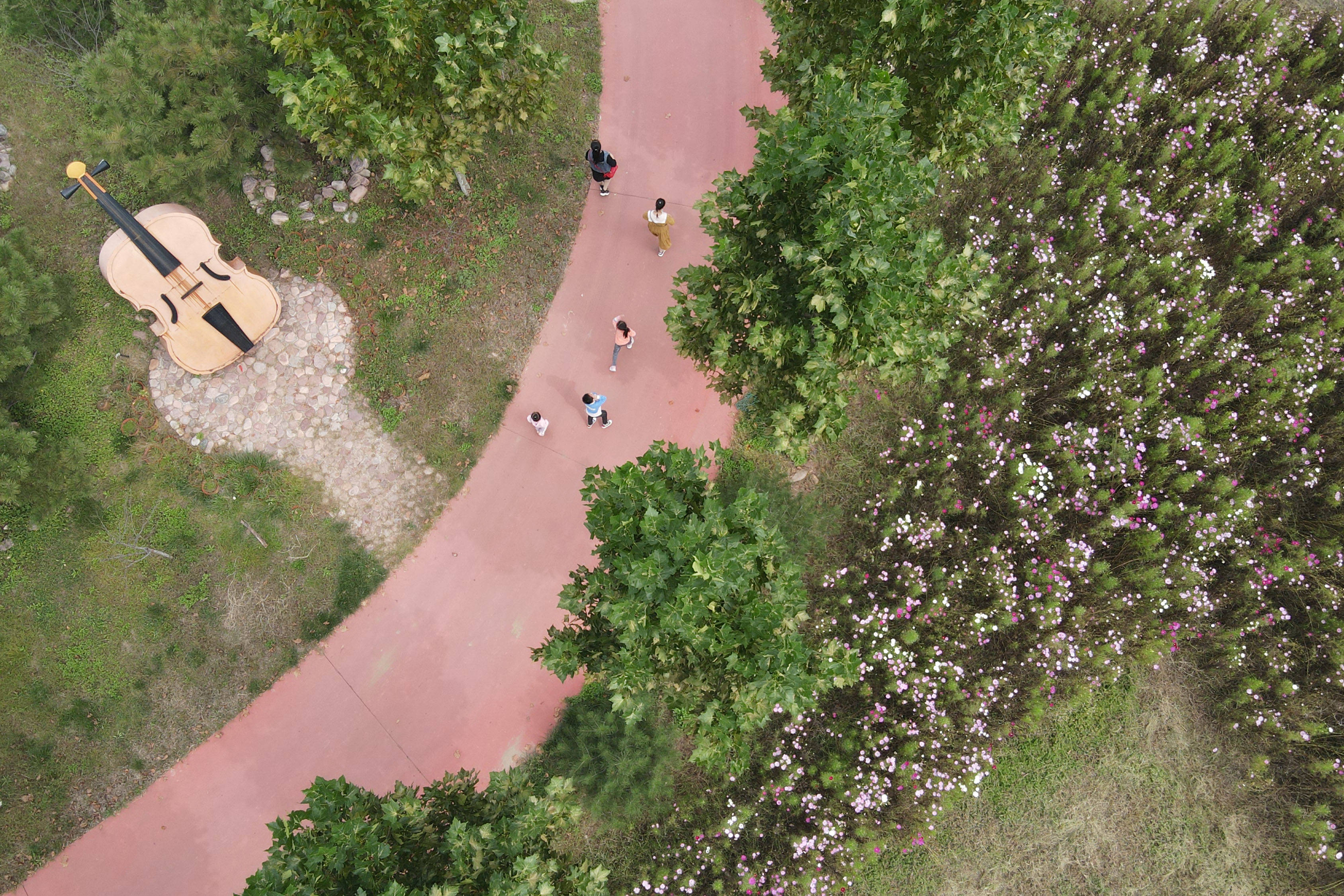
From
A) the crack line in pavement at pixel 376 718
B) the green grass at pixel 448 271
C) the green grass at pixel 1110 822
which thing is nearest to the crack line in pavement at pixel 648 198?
the green grass at pixel 448 271

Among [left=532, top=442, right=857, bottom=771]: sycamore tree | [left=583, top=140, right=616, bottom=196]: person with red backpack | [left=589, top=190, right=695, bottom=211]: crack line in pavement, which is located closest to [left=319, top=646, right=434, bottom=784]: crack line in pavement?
[left=532, top=442, right=857, bottom=771]: sycamore tree

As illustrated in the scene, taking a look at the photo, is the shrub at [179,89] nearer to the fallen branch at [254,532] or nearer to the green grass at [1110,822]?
the fallen branch at [254,532]

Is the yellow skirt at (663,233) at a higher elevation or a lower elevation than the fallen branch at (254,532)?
higher

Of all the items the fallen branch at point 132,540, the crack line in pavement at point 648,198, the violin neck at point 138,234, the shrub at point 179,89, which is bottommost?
the fallen branch at point 132,540

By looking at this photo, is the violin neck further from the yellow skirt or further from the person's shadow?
the yellow skirt

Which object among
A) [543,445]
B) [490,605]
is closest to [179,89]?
[543,445]

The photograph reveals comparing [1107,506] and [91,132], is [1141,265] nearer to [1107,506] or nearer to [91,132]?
[1107,506]
